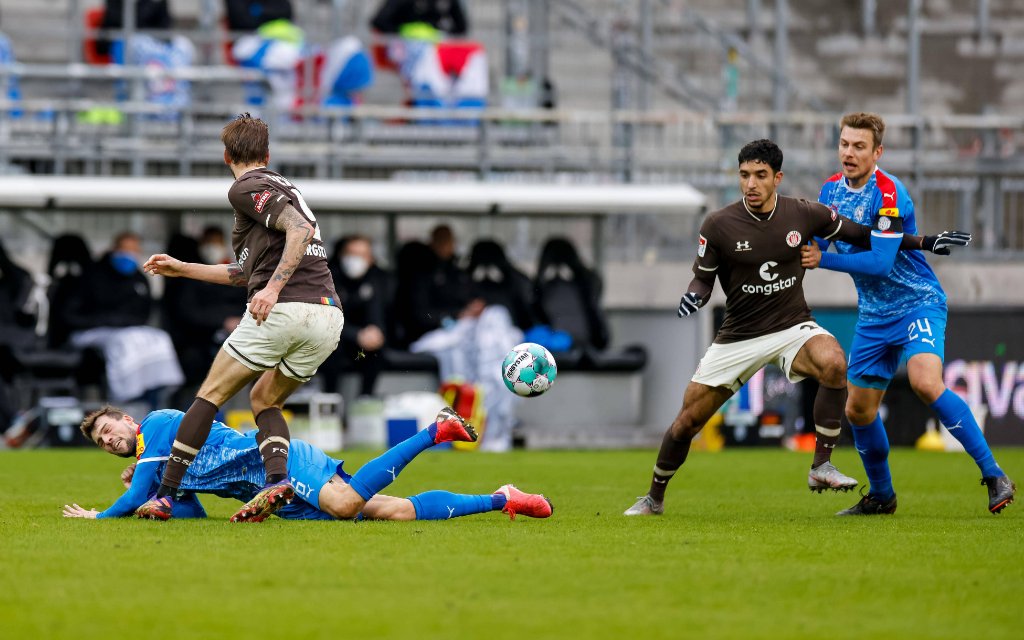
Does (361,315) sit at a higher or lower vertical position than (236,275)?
lower

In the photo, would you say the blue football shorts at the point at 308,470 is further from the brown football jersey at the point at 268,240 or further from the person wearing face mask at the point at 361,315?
the person wearing face mask at the point at 361,315

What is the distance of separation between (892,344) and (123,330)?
402 inches

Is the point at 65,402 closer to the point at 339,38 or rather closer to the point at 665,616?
the point at 339,38

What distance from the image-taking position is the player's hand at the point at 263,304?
812cm

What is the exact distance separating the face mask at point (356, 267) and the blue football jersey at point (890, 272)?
360 inches

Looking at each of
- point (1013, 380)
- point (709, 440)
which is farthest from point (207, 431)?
point (1013, 380)

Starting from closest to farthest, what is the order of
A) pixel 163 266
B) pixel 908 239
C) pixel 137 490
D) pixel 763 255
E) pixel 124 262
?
pixel 137 490
pixel 163 266
pixel 763 255
pixel 908 239
pixel 124 262

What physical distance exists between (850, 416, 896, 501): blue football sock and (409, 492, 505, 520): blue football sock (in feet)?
7.72

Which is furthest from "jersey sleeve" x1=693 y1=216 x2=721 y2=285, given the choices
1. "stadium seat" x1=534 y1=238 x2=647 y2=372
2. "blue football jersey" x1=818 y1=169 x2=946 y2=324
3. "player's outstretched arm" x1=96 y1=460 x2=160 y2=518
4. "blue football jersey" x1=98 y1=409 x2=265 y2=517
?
"stadium seat" x1=534 y1=238 x2=647 y2=372

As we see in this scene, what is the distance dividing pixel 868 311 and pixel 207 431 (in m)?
3.96

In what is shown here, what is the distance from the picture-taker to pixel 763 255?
9.09 metres

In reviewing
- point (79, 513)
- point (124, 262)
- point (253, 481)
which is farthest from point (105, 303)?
point (253, 481)

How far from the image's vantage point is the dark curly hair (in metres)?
8.95

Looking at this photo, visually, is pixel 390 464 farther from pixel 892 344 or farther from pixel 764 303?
pixel 892 344
